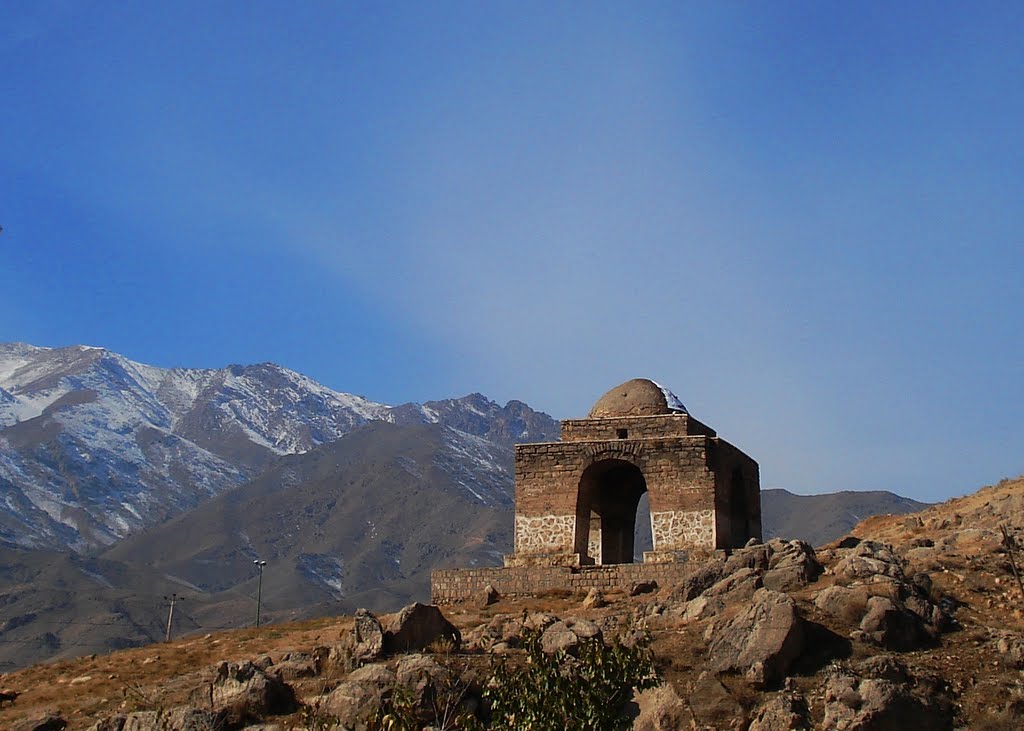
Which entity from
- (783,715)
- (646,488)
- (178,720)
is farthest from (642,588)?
(178,720)

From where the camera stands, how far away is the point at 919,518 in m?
29.0

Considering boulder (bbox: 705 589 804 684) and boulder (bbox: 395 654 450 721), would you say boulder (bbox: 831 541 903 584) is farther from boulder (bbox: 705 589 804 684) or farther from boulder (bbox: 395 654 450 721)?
boulder (bbox: 395 654 450 721)

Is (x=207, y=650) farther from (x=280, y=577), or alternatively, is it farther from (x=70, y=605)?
(x=280, y=577)

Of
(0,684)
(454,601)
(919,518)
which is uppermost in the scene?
(919,518)

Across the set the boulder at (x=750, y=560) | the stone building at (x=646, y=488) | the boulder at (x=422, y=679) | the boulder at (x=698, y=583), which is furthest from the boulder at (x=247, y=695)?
the stone building at (x=646, y=488)

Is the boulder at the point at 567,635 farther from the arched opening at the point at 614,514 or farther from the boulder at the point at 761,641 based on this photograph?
the arched opening at the point at 614,514

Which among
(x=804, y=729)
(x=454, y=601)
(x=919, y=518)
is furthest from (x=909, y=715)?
(x=919, y=518)

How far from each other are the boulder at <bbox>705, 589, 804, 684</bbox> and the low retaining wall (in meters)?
7.35

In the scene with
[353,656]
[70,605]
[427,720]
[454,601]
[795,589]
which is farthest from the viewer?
[70,605]

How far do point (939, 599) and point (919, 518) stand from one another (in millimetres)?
13666

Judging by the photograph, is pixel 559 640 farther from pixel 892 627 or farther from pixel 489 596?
pixel 489 596

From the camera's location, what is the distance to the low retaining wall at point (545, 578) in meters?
22.5

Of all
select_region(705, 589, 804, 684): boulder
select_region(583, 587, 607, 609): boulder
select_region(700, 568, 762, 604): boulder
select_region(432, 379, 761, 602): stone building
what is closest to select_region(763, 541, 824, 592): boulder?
select_region(700, 568, 762, 604): boulder

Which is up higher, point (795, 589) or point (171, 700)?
point (795, 589)
